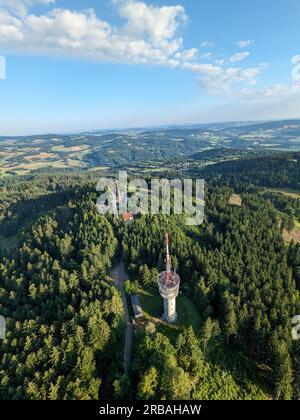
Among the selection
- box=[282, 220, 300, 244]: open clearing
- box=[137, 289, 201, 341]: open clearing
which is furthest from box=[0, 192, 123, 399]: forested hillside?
box=[282, 220, 300, 244]: open clearing

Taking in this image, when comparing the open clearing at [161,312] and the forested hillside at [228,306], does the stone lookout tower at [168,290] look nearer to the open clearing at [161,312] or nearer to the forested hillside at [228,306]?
the open clearing at [161,312]

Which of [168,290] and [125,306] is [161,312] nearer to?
[125,306]

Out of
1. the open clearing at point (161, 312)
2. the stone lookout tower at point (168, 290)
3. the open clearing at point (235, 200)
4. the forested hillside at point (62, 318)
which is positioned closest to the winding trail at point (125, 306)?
the forested hillside at point (62, 318)

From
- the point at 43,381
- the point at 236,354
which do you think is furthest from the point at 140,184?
the point at 43,381

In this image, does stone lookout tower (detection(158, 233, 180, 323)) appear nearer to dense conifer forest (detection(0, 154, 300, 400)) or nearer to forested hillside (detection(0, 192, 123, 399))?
dense conifer forest (detection(0, 154, 300, 400))

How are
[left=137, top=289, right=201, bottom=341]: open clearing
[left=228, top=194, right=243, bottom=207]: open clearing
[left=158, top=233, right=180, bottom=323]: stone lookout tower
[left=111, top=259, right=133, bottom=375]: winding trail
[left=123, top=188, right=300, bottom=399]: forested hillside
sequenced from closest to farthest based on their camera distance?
[left=123, top=188, right=300, bottom=399]: forested hillside → [left=111, top=259, right=133, bottom=375]: winding trail → [left=158, top=233, right=180, bottom=323]: stone lookout tower → [left=137, top=289, right=201, bottom=341]: open clearing → [left=228, top=194, right=243, bottom=207]: open clearing

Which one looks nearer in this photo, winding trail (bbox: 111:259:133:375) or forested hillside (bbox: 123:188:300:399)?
forested hillside (bbox: 123:188:300:399)

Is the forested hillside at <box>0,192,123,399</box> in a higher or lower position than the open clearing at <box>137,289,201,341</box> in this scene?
higher
